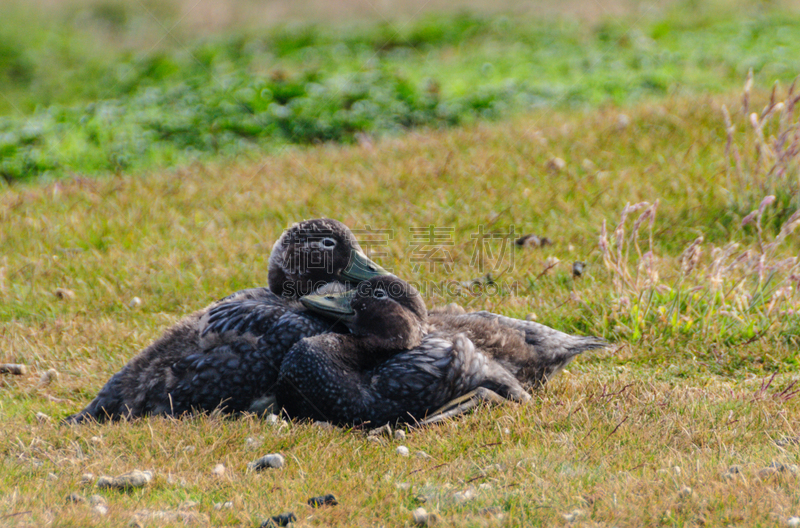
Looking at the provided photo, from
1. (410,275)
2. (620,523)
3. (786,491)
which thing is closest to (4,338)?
(410,275)

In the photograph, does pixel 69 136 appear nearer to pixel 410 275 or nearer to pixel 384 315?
pixel 410 275

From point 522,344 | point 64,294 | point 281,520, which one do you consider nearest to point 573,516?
Result: point 281,520

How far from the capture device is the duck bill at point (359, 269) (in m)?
5.36

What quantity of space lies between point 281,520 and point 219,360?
151cm

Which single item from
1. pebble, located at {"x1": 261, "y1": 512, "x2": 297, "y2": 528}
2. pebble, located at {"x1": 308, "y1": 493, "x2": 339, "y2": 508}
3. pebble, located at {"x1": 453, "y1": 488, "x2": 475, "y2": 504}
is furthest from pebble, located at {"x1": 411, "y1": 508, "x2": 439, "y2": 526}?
pebble, located at {"x1": 261, "y1": 512, "x2": 297, "y2": 528}

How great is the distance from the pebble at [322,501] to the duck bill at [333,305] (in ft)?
4.66

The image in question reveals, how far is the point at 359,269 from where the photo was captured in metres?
5.41

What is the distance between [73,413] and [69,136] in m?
7.58

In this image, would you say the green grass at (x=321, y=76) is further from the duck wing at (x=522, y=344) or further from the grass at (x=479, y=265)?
the duck wing at (x=522, y=344)

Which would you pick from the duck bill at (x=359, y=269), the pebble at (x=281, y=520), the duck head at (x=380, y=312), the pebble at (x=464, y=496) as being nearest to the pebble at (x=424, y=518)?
the pebble at (x=464, y=496)

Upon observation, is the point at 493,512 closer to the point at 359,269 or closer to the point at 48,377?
the point at 359,269

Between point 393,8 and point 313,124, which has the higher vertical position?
point 393,8

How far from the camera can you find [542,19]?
18328 millimetres

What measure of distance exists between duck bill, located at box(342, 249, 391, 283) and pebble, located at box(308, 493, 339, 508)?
1963 millimetres
